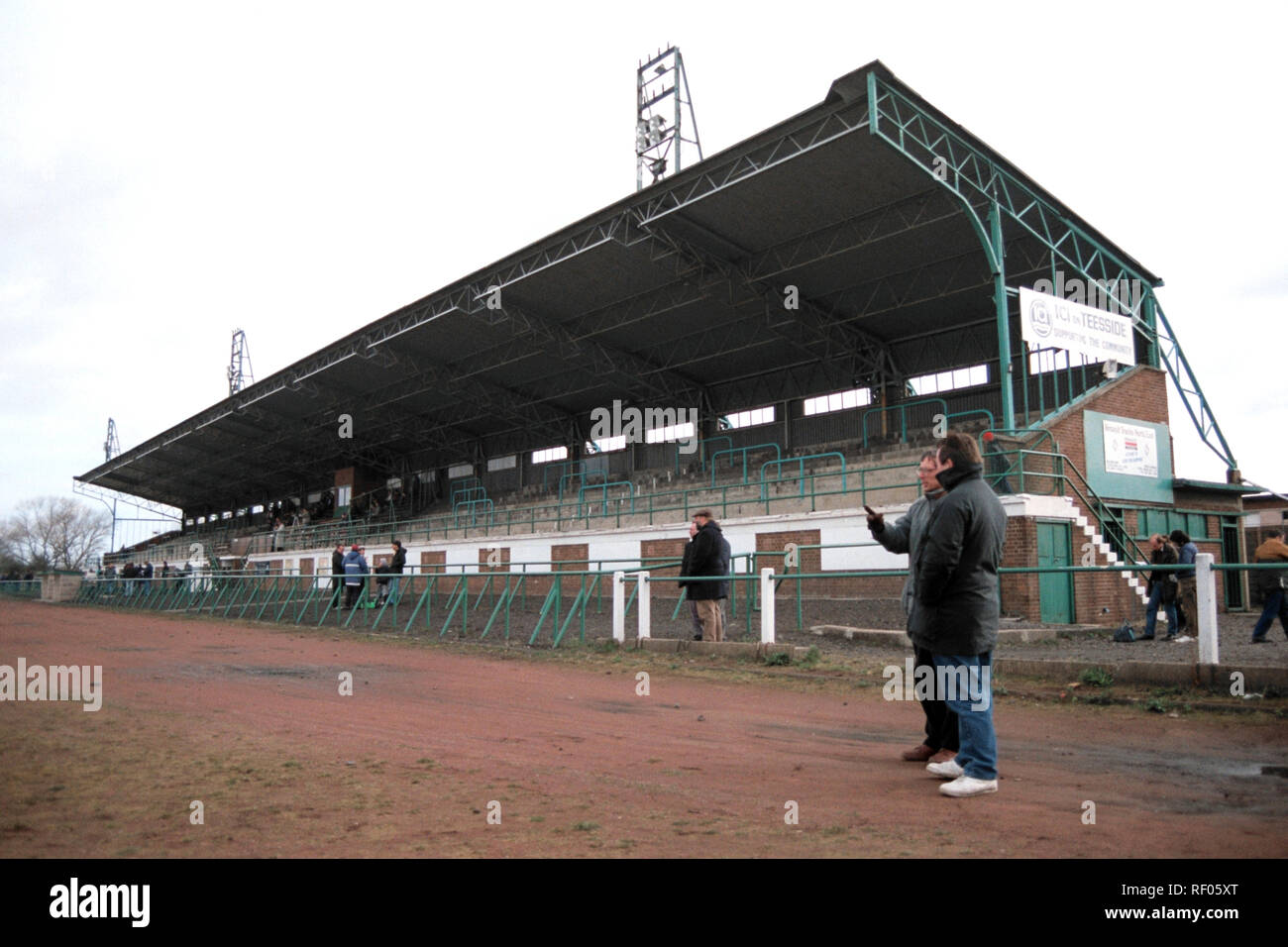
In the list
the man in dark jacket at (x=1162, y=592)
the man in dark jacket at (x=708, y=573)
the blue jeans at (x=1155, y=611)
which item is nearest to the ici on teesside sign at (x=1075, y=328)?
the man in dark jacket at (x=1162, y=592)

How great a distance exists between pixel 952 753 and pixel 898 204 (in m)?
19.7

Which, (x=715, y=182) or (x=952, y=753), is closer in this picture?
(x=952, y=753)

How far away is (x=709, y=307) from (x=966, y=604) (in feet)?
84.5

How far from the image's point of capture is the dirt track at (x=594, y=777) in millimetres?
3814

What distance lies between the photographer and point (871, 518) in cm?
521

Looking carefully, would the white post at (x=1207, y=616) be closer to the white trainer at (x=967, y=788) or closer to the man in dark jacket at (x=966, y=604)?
the man in dark jacket at (x=966, y=604)

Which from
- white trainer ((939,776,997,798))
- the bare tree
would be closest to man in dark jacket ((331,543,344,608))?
white trainer ((939,776,997,798))

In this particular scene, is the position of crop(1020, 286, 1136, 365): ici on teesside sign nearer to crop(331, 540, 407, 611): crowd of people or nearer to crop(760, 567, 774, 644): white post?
crop(760, 567, 774, 644): white post

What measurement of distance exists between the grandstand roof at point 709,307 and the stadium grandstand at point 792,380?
0.34 ft

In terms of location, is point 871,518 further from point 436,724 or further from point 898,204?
point 898,204

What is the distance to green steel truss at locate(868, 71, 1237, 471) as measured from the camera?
1933 cm

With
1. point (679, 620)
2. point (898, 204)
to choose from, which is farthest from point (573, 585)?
point (898, 204)
